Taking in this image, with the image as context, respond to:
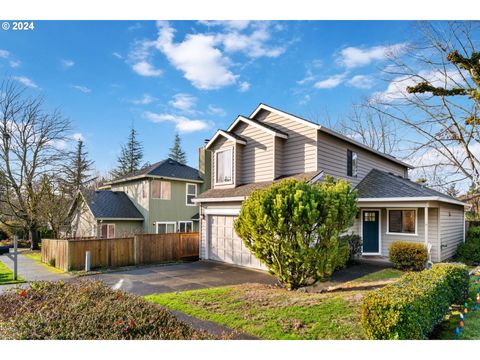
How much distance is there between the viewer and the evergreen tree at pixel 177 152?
151 ft

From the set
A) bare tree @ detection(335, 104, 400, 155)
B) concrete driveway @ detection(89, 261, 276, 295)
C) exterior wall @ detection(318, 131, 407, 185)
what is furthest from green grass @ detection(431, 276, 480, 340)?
bare tree @ detection(335, 104, 400, 155)

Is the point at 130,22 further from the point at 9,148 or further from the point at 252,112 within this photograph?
the point at 9,148

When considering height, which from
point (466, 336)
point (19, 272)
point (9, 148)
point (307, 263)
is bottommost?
point (19, 272)

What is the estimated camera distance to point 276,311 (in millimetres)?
5562

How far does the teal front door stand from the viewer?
487 inches

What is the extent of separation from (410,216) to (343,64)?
7.64 metres

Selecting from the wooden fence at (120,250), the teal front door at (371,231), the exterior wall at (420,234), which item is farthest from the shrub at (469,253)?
the wooden fence at (120,250)

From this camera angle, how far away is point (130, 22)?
6.06 metres

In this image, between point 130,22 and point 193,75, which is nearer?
point 130,22

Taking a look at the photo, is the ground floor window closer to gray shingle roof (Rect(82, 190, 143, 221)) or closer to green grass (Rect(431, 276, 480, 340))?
gray shingle roof (Rect(82, 190, 143, 221))

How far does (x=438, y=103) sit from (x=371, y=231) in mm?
8374

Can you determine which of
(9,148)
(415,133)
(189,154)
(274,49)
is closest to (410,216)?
(415,133)

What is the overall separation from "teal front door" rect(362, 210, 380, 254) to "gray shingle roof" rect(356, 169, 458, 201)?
1.02 metres

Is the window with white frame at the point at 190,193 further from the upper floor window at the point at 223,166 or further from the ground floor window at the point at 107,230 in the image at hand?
the upper floor window at the point at 223,166
